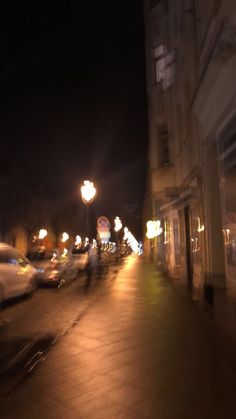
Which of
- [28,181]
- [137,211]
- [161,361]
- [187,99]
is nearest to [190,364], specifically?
[161,361]

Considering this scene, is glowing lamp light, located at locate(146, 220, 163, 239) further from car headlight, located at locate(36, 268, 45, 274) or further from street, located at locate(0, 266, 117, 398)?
car headlight, located at locate(36, 268, 45, 274)

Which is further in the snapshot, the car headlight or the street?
the car headlight

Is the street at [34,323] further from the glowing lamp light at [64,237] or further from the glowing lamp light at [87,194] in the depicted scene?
the glowing lamp light at [64,237]

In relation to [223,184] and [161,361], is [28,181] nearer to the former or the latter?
[223,184]

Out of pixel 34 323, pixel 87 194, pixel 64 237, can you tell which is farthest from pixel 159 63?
pixel 64 237

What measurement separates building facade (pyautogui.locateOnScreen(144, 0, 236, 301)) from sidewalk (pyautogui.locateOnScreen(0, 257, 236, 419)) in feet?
9.11

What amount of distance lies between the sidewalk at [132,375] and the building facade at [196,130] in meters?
2.78

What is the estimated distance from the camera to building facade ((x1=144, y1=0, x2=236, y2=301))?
992 cm

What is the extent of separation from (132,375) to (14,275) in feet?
25.4

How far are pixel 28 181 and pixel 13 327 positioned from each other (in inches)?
1527

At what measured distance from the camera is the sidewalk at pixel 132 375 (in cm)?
486

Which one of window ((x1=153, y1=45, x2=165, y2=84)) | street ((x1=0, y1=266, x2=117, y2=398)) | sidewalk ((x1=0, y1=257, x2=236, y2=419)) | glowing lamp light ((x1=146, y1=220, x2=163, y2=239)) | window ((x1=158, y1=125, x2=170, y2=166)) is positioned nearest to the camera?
sidewalk ((x1=0, y1=257, x2=236, y2=419))

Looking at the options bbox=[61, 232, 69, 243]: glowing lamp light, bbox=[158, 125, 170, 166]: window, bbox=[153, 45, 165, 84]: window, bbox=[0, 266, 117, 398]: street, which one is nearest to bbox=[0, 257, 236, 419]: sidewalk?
bbox=[0, 266, 117, 398]: street

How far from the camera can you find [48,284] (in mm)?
17297
